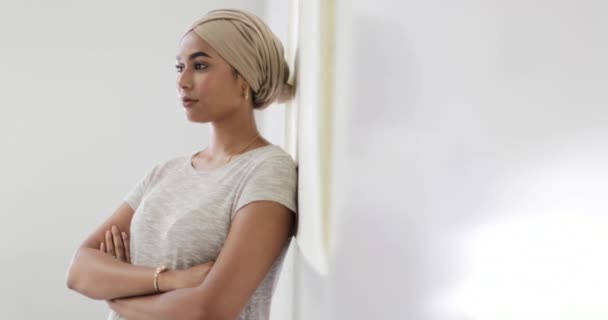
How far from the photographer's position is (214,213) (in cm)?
150

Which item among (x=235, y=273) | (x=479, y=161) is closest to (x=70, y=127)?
(x=235, y=273)

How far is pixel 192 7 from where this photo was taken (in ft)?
10.8

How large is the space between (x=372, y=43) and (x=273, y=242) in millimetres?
587

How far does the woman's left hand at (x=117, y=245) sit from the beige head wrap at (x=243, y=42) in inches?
17.6

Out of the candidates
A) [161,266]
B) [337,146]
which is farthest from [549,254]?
[161,266]

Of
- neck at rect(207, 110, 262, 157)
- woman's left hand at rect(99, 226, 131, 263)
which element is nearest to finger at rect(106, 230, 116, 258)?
woman's left hand at rect(99, 226, 131, 263)

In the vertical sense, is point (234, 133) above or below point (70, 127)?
above

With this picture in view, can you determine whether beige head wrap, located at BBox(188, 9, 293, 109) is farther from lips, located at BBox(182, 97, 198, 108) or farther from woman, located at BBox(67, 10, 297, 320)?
lips, located at BBox(182, 97, 198, 108)

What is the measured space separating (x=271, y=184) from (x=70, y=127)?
1961 millimetres

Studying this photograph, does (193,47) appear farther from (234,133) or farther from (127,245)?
(127,245)

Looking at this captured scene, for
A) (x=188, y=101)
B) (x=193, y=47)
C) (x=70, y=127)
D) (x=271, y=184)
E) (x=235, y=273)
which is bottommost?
(x=70, y=127)

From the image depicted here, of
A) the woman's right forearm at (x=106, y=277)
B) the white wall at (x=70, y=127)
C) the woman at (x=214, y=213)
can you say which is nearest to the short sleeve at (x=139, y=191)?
the woman at (x=214, y=213)

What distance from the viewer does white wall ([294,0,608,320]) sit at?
1.37ft

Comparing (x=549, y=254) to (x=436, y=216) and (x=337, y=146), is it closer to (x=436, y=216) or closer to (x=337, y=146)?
(x=436, y=216)
